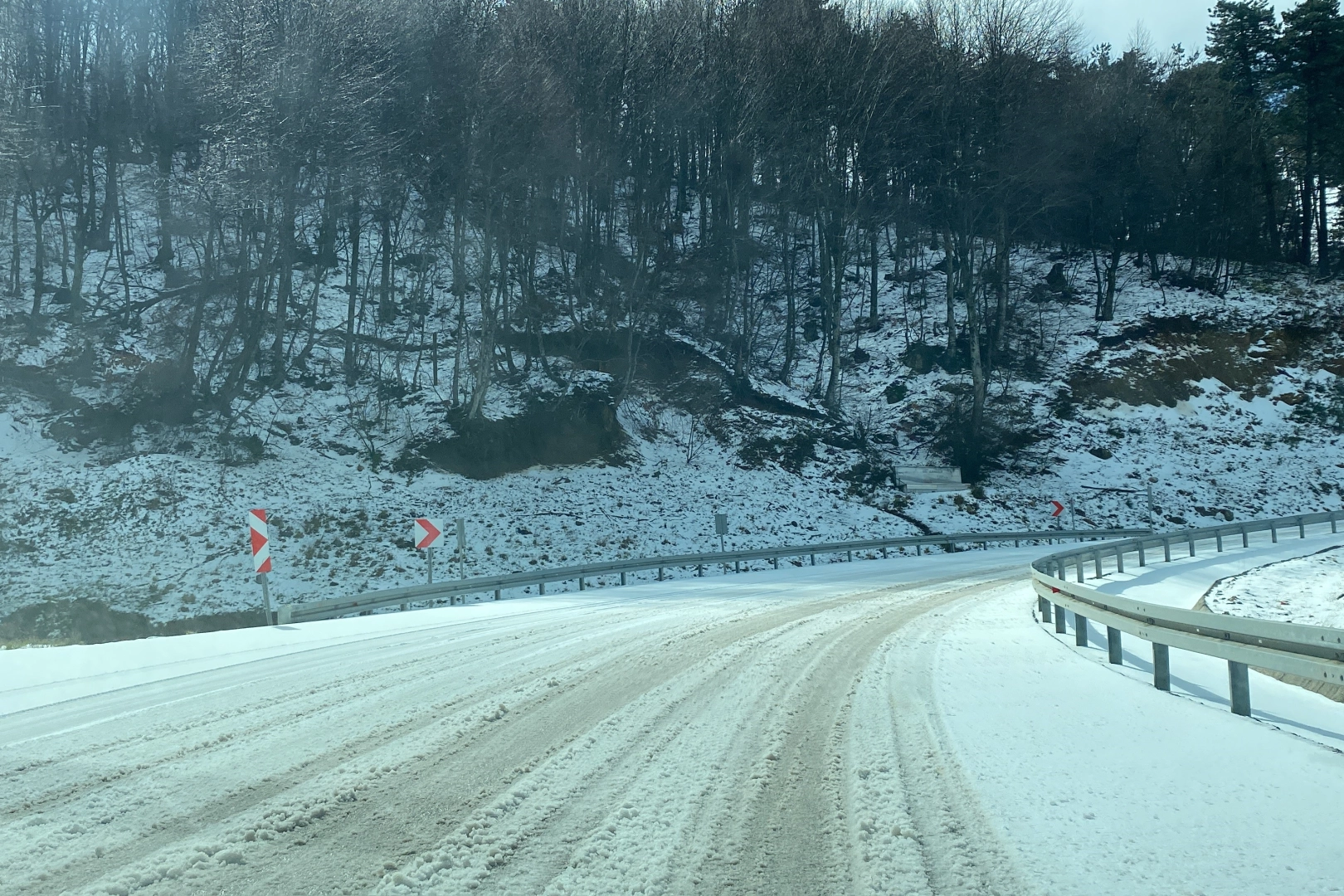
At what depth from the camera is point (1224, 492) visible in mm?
40625

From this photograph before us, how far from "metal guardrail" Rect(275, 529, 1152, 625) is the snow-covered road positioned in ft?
24.2

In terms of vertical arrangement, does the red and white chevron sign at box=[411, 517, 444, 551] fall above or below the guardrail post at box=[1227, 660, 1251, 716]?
above

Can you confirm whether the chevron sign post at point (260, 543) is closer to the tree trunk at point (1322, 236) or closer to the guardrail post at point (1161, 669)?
the guardrail post at point (1161, 669)

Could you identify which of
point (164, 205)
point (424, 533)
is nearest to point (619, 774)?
point (424, 533)

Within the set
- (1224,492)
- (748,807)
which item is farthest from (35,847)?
(1224,492)

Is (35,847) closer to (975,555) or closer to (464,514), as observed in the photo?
(464,514)

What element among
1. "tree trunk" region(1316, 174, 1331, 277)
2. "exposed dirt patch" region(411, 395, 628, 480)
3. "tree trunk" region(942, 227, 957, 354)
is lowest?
"exposed dirt patch" region(411, 395, 628, 480)

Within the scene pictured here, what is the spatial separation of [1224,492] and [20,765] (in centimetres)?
4416

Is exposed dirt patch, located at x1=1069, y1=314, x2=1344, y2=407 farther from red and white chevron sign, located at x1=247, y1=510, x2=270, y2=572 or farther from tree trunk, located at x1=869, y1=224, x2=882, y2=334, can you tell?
red and white chevron sign, located at x1=247, y1=510, x2=270, y2=572

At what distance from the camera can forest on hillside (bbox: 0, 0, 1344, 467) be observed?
30234mm

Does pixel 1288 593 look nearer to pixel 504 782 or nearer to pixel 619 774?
pixel 619 774

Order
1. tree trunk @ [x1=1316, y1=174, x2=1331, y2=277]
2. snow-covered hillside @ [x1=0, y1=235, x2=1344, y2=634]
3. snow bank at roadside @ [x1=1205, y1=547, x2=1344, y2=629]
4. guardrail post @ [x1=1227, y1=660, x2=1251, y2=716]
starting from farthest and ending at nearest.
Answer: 1. tree trunk @ [x1=1316, y1=174, x2=1331, y2=277]
2. snow-covered hillside @ [x1=0, y1=235, x2=1344, y2=634]
3. snow bank at roadside @ [x1=1205, y1=547, x2=1344, y2=629]
4. guardrail post @ [x1=1227, y1=660, x2=1251, y2=716]

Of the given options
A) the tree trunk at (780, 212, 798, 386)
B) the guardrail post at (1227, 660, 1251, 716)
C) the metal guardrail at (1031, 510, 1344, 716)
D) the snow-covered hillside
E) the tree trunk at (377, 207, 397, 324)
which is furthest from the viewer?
the tree trunk at (780, 212, 798, 386)

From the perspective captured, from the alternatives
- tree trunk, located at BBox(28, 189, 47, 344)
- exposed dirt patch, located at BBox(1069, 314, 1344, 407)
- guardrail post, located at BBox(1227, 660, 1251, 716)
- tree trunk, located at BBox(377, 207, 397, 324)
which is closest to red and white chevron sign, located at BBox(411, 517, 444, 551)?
guardrail post, located at BBox(1227, 660, 1251, 716)
